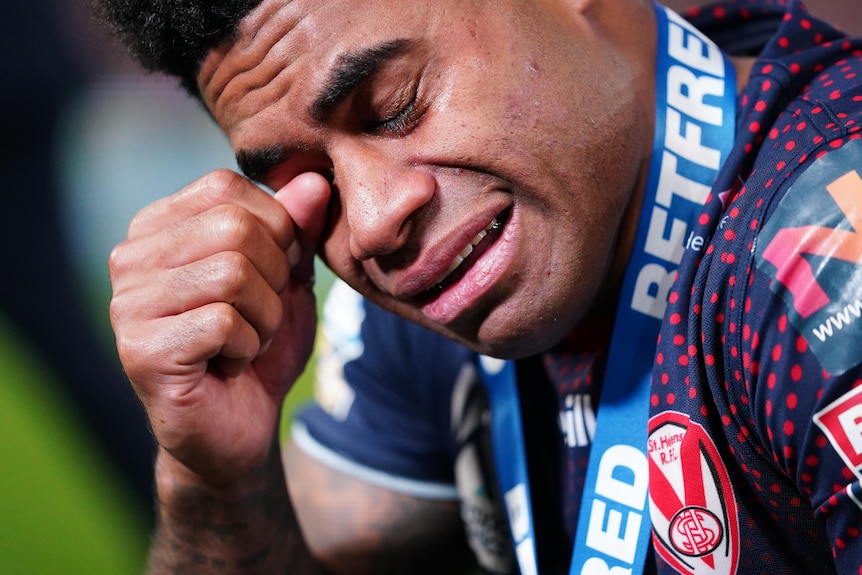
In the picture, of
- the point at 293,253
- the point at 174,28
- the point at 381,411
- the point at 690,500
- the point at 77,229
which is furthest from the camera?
the point at 77,229

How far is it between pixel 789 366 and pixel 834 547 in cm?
15

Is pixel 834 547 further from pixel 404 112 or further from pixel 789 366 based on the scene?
pixel 404 112

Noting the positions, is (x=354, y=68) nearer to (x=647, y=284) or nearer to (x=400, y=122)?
(x=400, y=122)

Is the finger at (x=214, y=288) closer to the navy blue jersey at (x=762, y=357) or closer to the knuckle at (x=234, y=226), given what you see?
the knuckle at (x=234, y=226)

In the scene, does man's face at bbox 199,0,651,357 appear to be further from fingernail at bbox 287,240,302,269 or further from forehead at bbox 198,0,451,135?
fingernail at bbox 287,240,302,269

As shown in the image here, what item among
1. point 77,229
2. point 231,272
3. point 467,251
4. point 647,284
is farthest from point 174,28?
point 77,229

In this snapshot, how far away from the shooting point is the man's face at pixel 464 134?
83 cm

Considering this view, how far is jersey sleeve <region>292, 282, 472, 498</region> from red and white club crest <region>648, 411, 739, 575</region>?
24.1 inches

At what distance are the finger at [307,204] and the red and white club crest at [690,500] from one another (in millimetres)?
431

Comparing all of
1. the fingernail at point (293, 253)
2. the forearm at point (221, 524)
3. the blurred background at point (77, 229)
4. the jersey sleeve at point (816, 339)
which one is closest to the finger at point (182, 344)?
the fingernail at point (293, 253)

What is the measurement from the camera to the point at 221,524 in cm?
116

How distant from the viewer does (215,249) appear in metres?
0.94

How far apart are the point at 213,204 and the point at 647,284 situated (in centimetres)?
51

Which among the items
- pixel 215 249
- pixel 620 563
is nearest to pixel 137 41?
pixel 215 249
